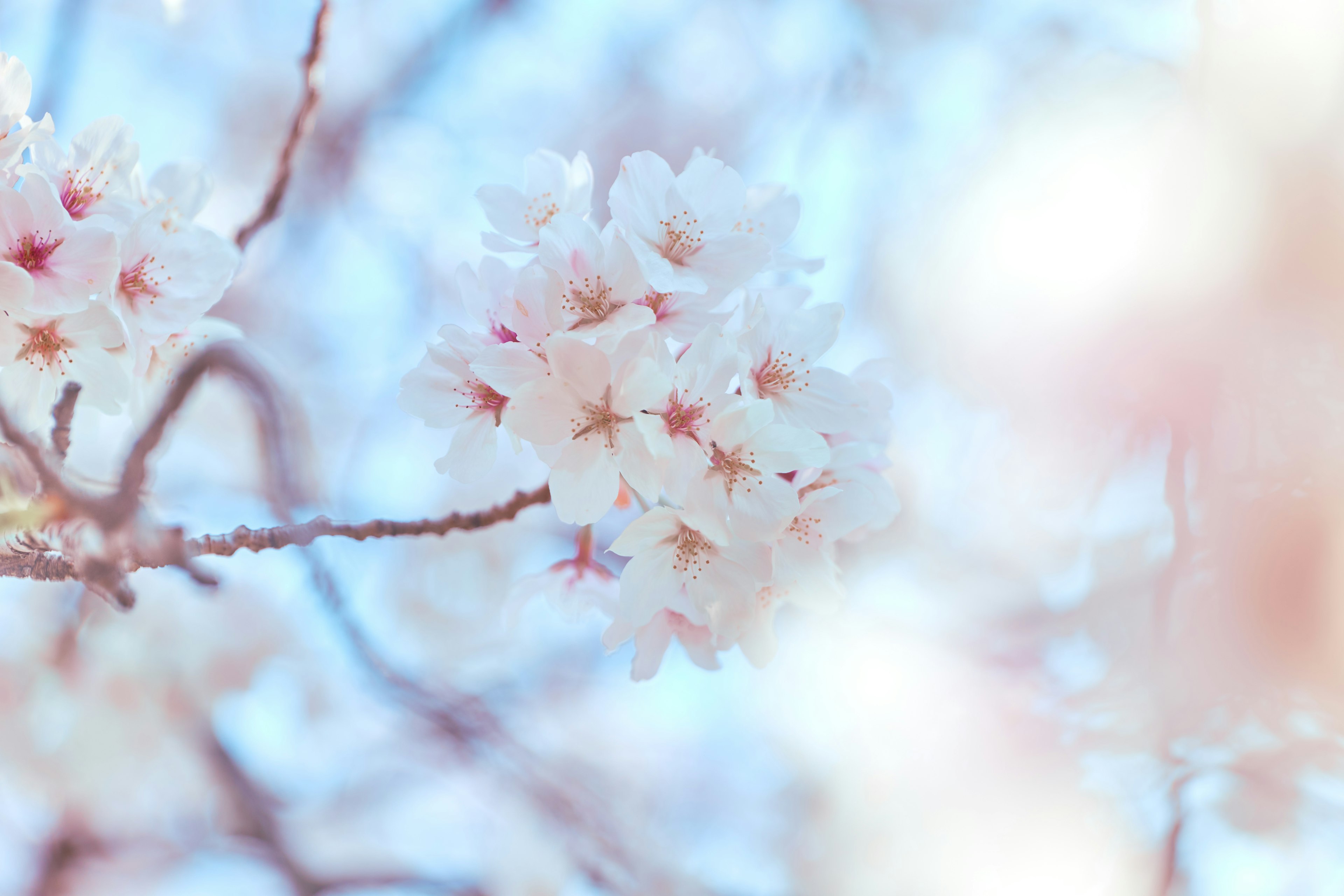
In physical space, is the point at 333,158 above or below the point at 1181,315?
below

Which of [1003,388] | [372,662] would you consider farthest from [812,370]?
[1003,388]

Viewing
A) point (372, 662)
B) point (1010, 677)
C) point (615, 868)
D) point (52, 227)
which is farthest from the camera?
point (1010, 677)

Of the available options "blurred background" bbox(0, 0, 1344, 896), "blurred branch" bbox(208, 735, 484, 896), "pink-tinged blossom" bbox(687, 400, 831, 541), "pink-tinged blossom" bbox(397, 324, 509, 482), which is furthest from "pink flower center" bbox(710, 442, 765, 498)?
"blurred branch" bbox(208, 735, 484, 896)

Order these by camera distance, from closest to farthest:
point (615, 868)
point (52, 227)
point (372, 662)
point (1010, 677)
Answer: point (52, 227) → point (372, 662) → point (615, 868) → point (1010, 677)

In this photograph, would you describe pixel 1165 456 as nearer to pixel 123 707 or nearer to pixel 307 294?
pixel 307 294

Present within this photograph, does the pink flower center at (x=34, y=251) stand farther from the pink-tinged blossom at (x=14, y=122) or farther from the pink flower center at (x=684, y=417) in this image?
the pink flower center at (x=684, y=417)

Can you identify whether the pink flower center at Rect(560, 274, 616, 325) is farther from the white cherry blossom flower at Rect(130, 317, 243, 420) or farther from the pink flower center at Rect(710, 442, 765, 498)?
the white cherry blossom flower at Rect(130, 317, 243, 420)
